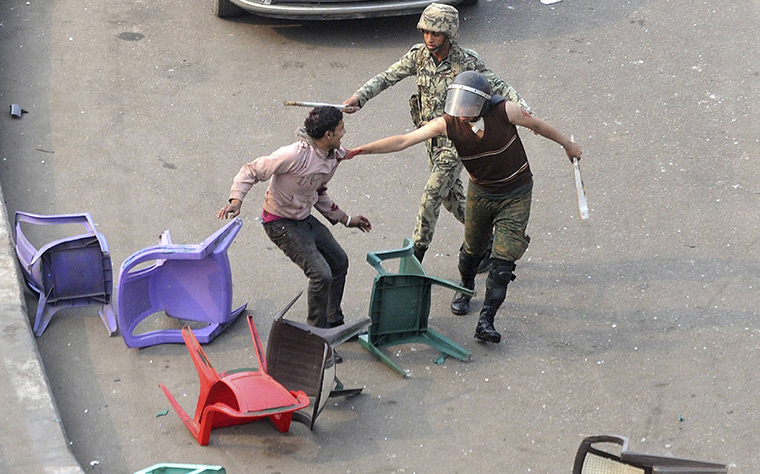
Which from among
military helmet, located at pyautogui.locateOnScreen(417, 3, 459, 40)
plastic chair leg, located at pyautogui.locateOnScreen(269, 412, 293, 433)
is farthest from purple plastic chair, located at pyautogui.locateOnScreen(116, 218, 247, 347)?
Result: military helmet, located at pyautogui.locateOnScreen(417, 3, 459, 40)

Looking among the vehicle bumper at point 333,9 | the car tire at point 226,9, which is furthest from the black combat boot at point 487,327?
the car tire at point 226,9

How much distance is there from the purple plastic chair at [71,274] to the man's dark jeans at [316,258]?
1.14 m

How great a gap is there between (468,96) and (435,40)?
0.78m

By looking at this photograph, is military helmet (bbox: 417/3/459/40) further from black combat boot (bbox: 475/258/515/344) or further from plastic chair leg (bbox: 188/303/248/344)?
plastic chair leg (bbox: 188/303/248/344)

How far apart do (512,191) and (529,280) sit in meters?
1.02

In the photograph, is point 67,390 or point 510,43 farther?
point 510,43

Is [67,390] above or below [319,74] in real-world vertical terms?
below

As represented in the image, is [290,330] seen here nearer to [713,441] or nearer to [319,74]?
[713,441]

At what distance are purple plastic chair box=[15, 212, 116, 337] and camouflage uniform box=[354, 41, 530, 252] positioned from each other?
1975 mm

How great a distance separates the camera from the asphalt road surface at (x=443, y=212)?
234 inches

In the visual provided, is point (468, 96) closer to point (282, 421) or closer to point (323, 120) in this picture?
point (323, 120)

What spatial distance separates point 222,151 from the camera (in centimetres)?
865

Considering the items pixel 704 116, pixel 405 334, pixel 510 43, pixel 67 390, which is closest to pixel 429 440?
pixel 405 334

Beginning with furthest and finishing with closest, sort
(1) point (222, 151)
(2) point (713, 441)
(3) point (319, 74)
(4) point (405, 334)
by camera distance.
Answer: (3) point (319, 74), (1) point (222, 151), (4) point (405, 334), (2) point (713, 441)
